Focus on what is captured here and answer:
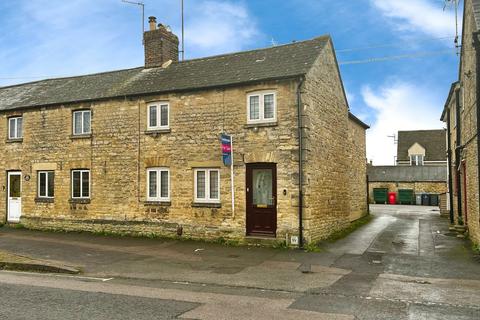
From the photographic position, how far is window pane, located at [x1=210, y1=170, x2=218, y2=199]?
15602 millimetres

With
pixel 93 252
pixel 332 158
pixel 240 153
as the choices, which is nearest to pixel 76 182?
pixel 93 252

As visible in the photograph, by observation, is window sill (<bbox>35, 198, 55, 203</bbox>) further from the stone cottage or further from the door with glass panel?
the stone cottage

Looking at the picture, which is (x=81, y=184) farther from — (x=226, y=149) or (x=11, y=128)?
(x=226, y=149)

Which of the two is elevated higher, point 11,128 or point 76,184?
point 11,128

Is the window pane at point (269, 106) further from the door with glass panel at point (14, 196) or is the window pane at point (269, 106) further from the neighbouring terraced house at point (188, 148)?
the door with glass panel at point (14, 196)

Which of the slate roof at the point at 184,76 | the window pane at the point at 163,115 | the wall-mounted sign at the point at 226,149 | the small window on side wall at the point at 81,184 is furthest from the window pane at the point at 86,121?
the wall-mounted sign at the point at 226,149

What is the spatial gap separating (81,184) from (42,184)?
2.33 metres

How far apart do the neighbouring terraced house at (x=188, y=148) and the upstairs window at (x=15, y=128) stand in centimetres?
7

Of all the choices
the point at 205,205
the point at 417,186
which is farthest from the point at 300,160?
the point at 417,186

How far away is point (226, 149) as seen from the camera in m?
→ 14.8

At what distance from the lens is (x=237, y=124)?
15.2m

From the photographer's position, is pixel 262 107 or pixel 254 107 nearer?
pixel 262 107

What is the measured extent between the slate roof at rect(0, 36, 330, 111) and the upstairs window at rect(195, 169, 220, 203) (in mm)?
3079

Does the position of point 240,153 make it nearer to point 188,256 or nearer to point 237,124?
point 237,124
